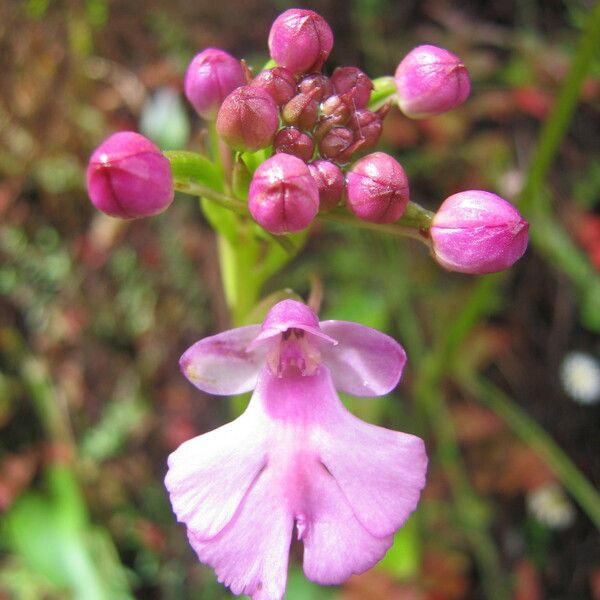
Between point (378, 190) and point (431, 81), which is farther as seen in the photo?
point (431, 81)

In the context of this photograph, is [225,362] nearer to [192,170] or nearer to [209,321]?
[192,170]

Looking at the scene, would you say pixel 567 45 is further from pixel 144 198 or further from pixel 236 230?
pixel 144 198

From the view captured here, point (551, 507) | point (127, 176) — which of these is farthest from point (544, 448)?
point (127, 176)

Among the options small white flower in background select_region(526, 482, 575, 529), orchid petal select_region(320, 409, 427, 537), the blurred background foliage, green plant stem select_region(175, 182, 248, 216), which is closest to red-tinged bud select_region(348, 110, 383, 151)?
green plant stem select_region(175, 182, 248, 216)

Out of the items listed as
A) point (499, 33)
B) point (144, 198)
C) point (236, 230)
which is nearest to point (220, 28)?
point (499, 33)

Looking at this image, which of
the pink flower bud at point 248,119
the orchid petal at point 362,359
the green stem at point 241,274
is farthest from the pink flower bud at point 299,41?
the orchid petal at point 362,359

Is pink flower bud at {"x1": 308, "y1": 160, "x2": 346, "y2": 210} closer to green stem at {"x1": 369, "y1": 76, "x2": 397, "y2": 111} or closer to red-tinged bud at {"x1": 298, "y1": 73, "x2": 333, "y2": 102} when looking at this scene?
red-tinged bud at {"x1": 298, "y1": 73, "x2": 333, "y2": 102}

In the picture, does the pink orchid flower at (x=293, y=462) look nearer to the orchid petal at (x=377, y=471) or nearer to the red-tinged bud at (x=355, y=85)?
the orchid petal at (x=377, y=471)

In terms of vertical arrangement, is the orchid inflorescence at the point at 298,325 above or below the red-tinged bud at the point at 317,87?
below
